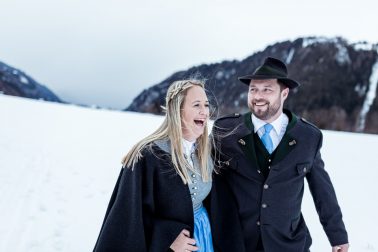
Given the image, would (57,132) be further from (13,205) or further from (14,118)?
(13,205)

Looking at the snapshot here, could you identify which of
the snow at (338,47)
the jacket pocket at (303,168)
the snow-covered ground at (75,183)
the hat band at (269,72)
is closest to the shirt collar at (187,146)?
the hat band at (269,72)

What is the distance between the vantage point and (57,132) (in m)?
13.2

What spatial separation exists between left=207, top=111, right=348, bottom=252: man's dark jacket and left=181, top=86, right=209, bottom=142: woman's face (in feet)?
1.36

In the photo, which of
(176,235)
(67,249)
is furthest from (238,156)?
(67,249)

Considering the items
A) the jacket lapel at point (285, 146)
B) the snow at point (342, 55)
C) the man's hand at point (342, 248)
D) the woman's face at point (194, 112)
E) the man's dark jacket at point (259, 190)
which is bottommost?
the man's hand at point (342, 248)

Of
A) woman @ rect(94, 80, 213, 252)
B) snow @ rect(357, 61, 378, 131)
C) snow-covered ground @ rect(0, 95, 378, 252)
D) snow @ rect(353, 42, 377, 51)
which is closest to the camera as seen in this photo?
woman @ rect(94, 80, 213, 252)

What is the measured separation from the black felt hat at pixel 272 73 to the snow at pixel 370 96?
63.8 m

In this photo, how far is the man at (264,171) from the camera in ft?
8.98

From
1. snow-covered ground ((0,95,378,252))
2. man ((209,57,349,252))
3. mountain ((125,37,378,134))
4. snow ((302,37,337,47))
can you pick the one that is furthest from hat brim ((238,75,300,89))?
snow ((302,37,337,47))

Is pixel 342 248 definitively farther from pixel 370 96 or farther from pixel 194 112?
pixel 370 96

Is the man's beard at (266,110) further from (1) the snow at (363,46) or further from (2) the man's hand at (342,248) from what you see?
(1) the snow at (363,46)

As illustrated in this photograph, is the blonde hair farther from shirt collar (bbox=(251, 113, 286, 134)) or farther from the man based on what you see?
shirt collar (bbox=(251, 113, 286, 134))

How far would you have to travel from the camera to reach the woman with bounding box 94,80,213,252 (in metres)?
2.30

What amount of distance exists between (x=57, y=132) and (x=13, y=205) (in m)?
7.50
